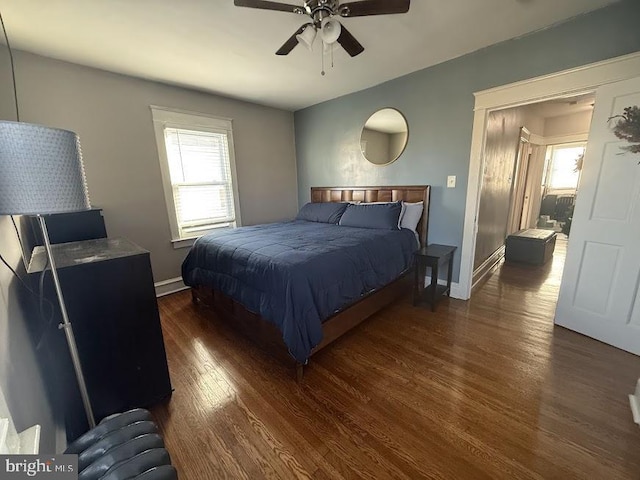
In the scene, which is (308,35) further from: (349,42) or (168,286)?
(168,286)

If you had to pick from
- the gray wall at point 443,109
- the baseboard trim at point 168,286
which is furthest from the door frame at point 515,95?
the baseboard trim at point 168,286

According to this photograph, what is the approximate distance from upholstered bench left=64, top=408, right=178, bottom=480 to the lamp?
80cm

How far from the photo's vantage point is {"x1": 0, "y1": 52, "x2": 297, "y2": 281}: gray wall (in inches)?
95.1

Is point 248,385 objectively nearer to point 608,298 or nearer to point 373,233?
point 373,233

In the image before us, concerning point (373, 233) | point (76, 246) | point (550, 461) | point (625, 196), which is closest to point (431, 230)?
point (373, 233)

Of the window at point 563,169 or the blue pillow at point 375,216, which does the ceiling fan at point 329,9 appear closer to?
the blue pillow at point 375,216

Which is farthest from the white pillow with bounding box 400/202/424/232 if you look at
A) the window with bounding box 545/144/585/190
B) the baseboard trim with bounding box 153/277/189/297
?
the window with bounding box 545/144/585/190

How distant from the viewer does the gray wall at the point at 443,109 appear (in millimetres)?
1965

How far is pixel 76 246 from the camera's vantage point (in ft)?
5.75

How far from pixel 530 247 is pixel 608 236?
2.12 meters

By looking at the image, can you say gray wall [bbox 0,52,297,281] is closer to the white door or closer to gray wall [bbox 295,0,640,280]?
gray wall [bbox 295,0,640,280]

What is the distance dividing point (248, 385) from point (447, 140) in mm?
2996

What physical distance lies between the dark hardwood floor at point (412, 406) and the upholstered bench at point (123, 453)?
0.48m

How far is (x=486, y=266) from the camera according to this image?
3783 mm
